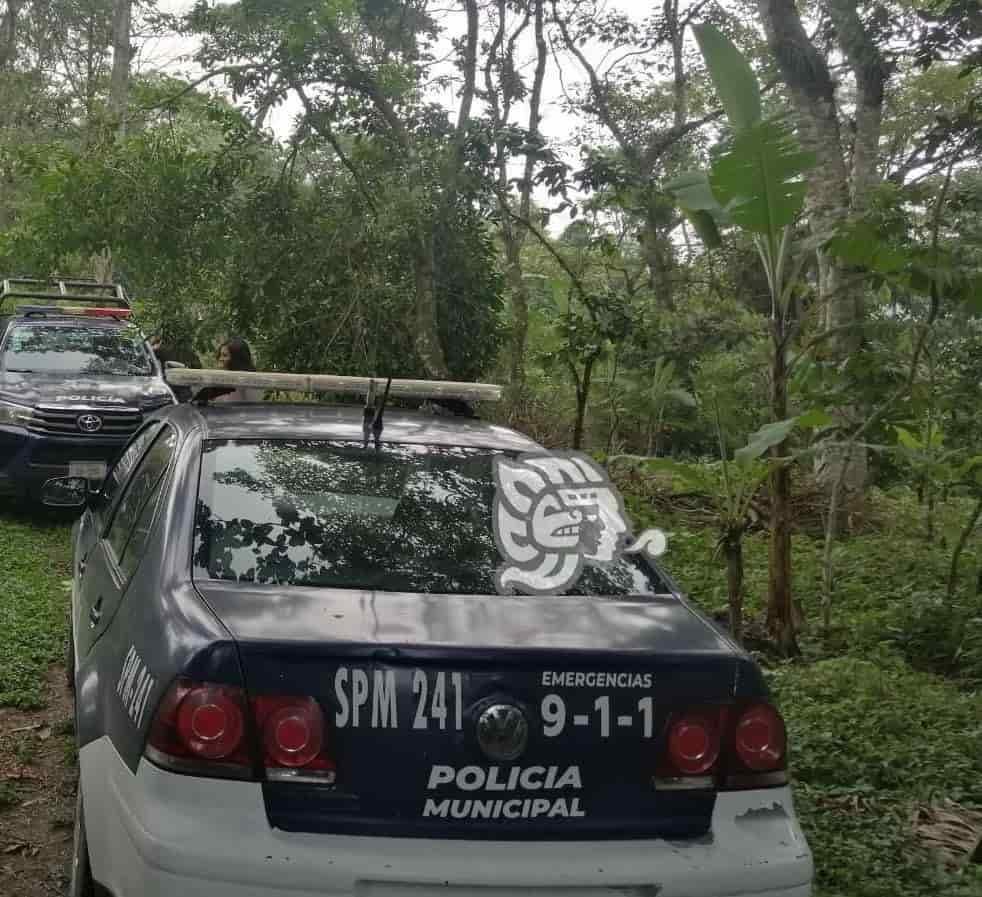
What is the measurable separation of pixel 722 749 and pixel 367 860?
842 millimetres

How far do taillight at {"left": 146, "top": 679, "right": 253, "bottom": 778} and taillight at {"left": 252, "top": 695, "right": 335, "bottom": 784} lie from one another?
0.14 ft

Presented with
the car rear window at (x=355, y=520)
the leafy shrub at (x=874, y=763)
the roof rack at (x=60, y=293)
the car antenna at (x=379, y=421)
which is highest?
the roof rack at (x=60, y=293)

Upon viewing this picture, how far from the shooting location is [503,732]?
2.52 meters

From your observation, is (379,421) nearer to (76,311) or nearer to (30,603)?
(30,603)

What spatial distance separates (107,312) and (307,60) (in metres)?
3.49

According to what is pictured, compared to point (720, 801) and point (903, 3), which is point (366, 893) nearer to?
point (720, 801)

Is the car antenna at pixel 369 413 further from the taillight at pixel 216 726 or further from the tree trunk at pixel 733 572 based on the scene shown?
the tree trunk at pixel 733 572

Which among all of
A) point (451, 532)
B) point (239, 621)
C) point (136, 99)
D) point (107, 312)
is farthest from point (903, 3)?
point (239, 621)

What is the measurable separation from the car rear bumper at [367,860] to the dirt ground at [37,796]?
4.92ft

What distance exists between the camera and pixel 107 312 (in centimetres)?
1170

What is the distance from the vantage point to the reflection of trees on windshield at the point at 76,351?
10.5 metres

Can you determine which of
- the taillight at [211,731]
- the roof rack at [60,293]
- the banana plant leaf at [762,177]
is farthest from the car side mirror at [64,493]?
the roof rack at [60,293]

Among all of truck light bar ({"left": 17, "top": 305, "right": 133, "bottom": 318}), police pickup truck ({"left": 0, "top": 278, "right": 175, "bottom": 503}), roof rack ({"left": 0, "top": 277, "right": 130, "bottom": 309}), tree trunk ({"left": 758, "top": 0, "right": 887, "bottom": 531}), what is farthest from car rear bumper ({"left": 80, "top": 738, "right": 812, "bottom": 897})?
roof rack ({"left": 0, "top": 277, "right": 130, "bottom": 309})

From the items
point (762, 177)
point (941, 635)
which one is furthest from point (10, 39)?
point (941, 635)
